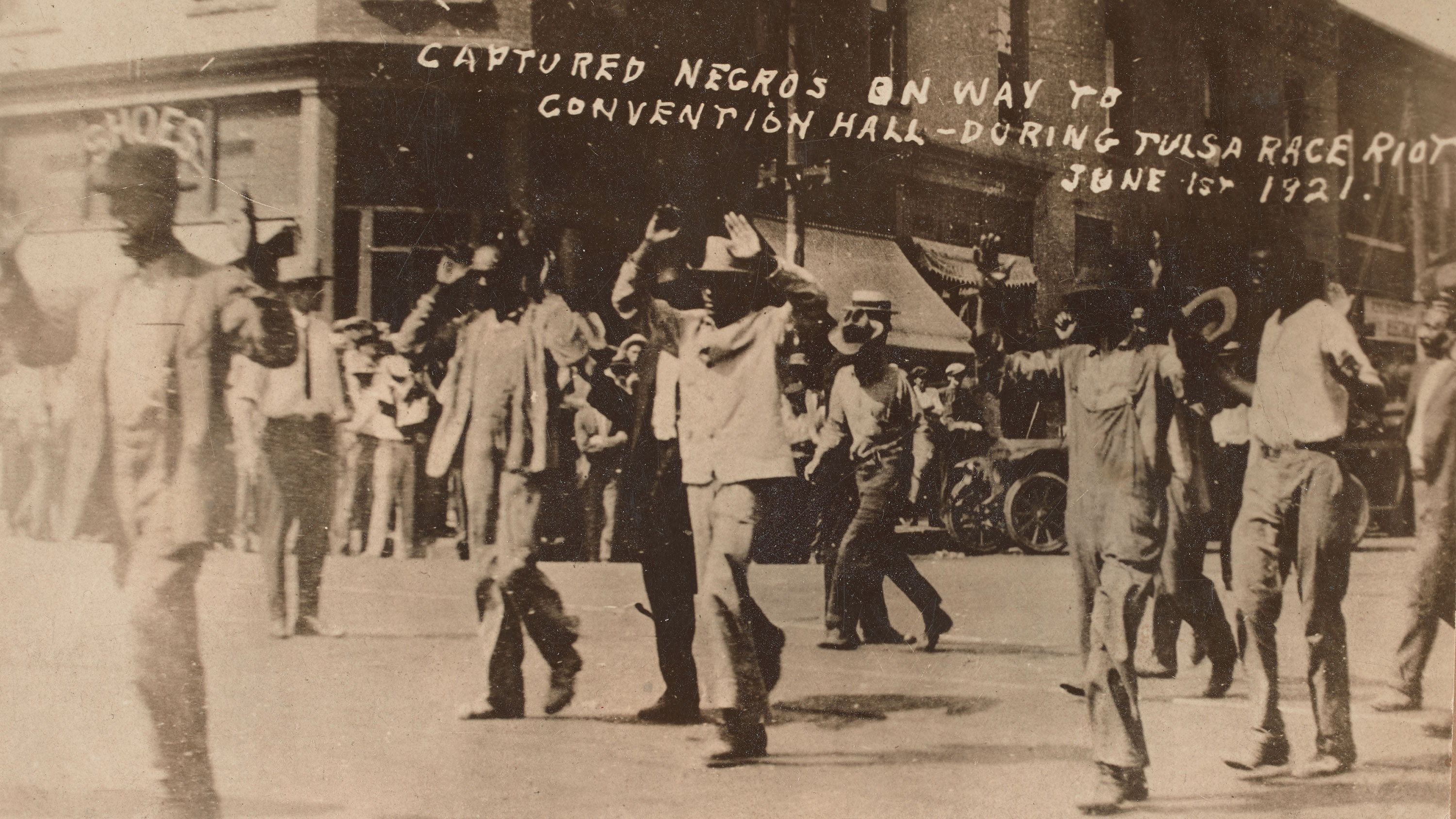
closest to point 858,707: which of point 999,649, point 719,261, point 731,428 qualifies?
point 999,649

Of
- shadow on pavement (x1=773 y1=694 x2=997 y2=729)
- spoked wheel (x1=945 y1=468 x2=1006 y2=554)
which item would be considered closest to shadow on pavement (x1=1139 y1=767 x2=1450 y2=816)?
shadow on pavement (x1=773 y1=694 x2=997 y2=729)

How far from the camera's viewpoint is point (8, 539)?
384cm

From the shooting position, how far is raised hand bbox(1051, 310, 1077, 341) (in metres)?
4.04

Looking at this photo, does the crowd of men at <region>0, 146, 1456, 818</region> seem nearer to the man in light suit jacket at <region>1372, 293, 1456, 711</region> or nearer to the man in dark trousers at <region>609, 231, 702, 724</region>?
Answer: the man in dark trousers at <region>609, 231, 702, 724</region>

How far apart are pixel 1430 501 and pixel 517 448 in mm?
3553

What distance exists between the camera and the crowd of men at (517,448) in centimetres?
377

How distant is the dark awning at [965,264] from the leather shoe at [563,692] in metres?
2.01

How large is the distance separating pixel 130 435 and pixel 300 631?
0.92 meters

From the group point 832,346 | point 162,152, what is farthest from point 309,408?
point 832,346

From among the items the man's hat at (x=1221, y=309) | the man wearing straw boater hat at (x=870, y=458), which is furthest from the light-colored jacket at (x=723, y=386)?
the man's hat at (x=1221, y=309)

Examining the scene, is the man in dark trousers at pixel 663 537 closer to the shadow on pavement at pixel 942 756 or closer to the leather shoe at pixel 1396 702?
the shadow on pavement at pixel 942 756

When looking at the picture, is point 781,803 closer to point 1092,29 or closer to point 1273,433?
point 1273,433

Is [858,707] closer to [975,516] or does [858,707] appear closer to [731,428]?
[975,516]

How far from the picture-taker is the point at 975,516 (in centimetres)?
402
